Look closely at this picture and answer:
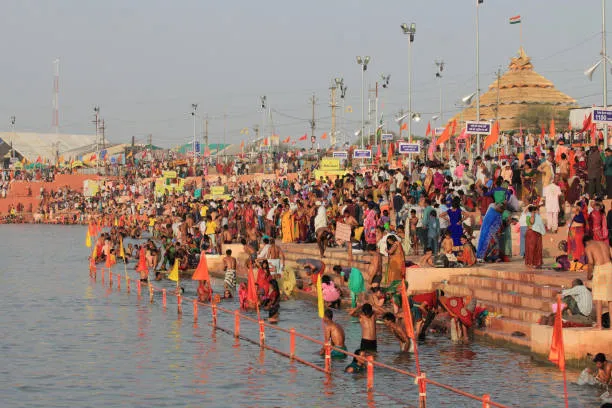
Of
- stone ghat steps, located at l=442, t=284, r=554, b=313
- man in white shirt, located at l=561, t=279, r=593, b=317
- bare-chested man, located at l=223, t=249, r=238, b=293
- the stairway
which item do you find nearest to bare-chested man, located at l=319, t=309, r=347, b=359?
the stairway

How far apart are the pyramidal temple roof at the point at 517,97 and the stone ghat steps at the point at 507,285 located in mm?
40922

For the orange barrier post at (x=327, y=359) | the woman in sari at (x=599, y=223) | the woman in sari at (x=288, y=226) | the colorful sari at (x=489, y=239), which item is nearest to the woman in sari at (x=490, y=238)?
the colorful sari at (x=489, y=239)

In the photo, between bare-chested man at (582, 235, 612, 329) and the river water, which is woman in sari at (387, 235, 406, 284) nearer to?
the river water

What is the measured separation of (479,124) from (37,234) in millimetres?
60001

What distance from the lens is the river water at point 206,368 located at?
52.9 ft

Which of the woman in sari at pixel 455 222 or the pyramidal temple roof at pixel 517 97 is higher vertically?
the pyramidal temple roof at pixel 517 97

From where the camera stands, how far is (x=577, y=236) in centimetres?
2059

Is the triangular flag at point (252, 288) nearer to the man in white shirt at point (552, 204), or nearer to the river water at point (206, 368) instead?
the river water at point (206, 368)

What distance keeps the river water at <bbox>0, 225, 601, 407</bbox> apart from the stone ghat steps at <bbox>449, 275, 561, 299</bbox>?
1.40 metres

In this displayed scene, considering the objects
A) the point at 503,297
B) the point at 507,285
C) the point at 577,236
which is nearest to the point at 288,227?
the point at 507,285

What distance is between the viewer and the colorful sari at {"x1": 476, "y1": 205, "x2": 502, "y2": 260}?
23.2m

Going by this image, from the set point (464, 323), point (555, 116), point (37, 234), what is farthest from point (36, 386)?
point (37, 234)

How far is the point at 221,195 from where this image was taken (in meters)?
54.6

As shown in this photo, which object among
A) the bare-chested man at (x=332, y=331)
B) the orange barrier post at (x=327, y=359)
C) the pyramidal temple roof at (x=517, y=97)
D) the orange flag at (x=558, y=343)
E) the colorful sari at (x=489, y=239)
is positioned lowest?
the orange barrier post at (x=327, y=359)
